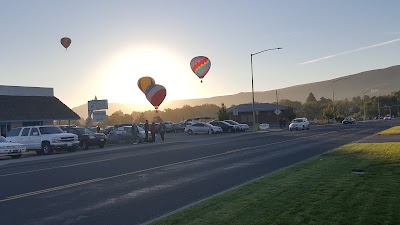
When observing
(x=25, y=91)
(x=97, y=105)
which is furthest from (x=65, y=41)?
(x=97, y=105)

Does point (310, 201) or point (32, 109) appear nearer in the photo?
point (310, 201)

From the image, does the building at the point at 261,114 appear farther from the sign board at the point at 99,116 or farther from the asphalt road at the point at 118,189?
the asphalt road at the point at 118,189

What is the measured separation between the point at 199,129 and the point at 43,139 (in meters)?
28.2

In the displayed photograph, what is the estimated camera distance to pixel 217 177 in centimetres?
1559

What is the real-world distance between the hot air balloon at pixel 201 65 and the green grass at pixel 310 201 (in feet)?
148

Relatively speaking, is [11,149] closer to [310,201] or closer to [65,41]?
[310,201]

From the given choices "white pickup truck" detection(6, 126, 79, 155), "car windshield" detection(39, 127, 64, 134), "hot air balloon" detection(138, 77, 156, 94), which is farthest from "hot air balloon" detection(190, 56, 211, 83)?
"car windshield" detection(39, 127, 64, 134)

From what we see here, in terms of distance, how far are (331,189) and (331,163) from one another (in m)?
5.76

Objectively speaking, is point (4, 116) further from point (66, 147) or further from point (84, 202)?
point (84, 202)

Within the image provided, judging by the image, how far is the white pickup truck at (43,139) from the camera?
3316 cm

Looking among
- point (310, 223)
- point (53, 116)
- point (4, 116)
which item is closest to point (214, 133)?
point (53, 116)

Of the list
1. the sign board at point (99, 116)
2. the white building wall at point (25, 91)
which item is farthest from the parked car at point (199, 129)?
the white building wall at point (25, 91)

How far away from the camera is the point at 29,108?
4841cm

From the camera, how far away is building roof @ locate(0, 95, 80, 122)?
45806 mm
